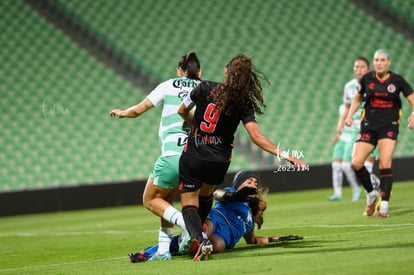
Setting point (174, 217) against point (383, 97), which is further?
point (383, 97)

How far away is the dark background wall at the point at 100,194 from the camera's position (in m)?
17.8

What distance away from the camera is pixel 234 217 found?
795 centimetres

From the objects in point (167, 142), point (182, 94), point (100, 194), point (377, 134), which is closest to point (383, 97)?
point (377, 134)

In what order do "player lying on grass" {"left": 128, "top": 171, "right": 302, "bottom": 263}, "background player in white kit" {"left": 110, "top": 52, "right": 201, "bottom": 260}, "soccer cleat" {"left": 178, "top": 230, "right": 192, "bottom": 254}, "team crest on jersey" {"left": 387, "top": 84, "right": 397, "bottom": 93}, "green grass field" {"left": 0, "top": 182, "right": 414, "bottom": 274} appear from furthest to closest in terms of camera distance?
"team crest on jersey" {"left": 387, "top": 84, "right": 397, "bottom": 93}, "player lying on grass" {"left": 128, "top": 171, "right": 302, "bottom": 263}, "background player in white kit" {"left": 110, "top": 52, "right": 201, "bottom": 260}, "soccer cleat" {"left": 178, "top": 230, "right": 192, "bottom": 254}, "green grass field" {"left": 0, "top": 182, "right": 414, "bottom": 274}

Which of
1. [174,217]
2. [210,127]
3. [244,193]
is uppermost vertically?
[210,127]

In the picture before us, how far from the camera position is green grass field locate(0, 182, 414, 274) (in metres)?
6.26

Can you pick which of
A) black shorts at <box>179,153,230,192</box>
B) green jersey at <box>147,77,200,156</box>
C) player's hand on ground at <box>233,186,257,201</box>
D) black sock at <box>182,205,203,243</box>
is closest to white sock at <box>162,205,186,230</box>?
black sock at <box>182,205,203,243</box>

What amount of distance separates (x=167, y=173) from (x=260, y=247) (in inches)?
49.2

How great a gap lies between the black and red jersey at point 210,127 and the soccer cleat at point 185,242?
0.77 m

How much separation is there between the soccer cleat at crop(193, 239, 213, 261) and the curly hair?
120 centimetres

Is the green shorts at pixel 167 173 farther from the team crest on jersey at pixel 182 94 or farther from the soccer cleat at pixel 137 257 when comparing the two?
the soccer cleat at pixel 137 257

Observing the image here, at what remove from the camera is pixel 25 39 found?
21.7 metres

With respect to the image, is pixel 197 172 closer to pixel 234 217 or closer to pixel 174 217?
pixel 174 217

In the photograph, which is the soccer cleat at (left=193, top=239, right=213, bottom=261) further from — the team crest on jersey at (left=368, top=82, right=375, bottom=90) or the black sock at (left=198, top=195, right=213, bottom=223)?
the team crest on jersey at (left=368, top=82, right=375, bottom=90)
